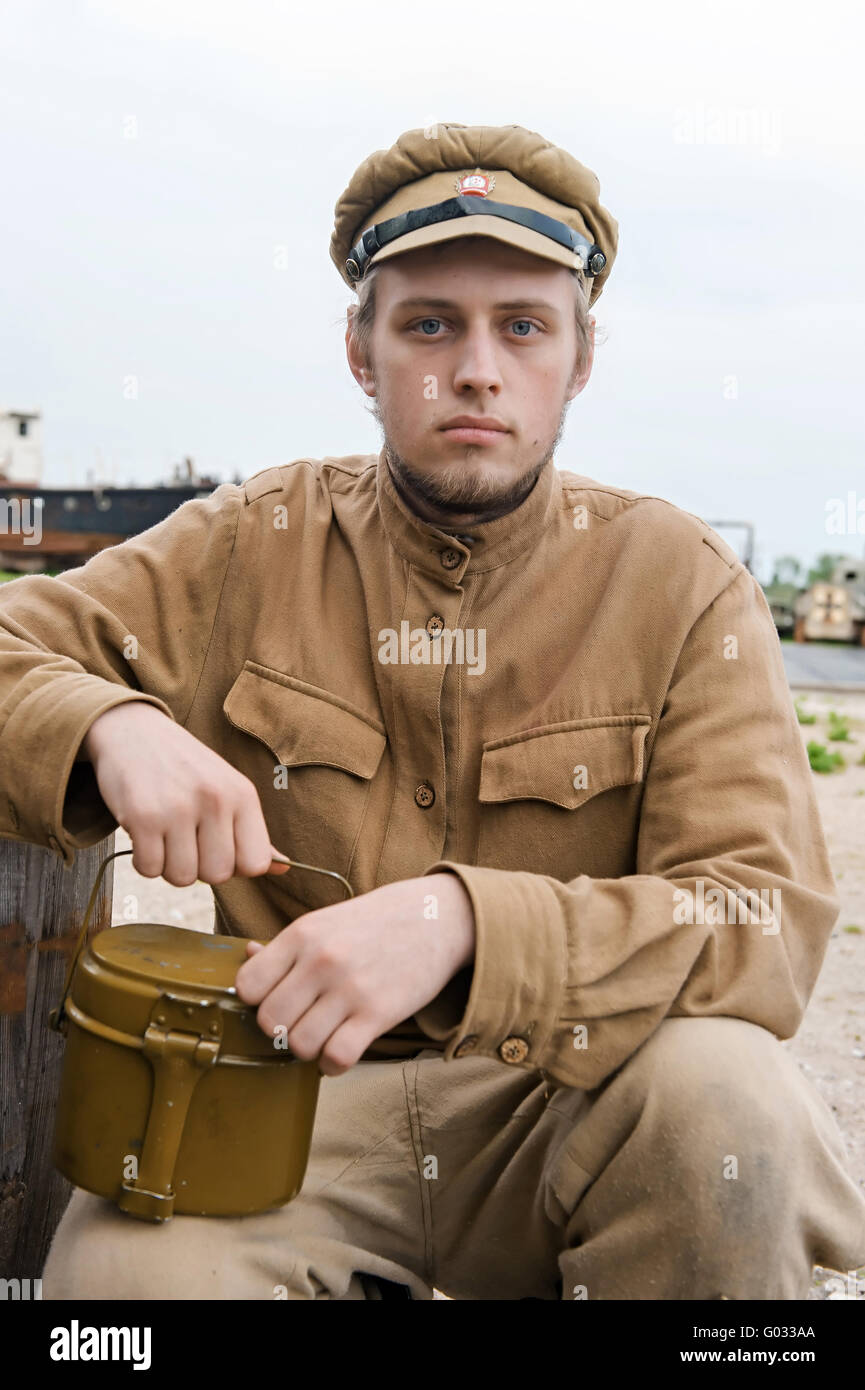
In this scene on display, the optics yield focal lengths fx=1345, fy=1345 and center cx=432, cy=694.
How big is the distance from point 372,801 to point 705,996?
2.60 ft

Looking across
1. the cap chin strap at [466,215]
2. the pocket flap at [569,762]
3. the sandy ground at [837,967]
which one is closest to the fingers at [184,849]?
the pocket flap at [569,762]

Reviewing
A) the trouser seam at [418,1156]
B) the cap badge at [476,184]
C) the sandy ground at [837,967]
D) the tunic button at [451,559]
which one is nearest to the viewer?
the trouser seam at [418,1156]

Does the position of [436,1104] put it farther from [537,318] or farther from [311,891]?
[537,318]

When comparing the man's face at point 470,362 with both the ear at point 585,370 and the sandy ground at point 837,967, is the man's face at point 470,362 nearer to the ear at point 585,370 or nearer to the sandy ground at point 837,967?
the ear at point 585,370

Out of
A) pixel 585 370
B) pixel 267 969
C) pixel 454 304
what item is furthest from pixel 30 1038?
pixel 585 370

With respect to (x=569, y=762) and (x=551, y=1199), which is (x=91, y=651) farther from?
(x=551, y=1199)

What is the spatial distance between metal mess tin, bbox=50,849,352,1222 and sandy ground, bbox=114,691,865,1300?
159cm

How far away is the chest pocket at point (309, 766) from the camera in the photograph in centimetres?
256

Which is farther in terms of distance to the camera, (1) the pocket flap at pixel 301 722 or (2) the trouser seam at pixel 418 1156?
(1) the pocket flap at pixel 301 722

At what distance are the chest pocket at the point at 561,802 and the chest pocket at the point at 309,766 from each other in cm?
24

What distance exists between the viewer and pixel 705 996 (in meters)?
2.06

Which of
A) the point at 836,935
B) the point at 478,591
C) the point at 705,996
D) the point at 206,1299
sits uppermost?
the point at 478,591

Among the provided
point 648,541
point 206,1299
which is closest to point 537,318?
point 648,541

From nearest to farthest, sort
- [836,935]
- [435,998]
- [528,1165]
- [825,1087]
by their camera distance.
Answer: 1. [435,998]
2. [528,1165]
3. [825,1087]
4. [836,935]
